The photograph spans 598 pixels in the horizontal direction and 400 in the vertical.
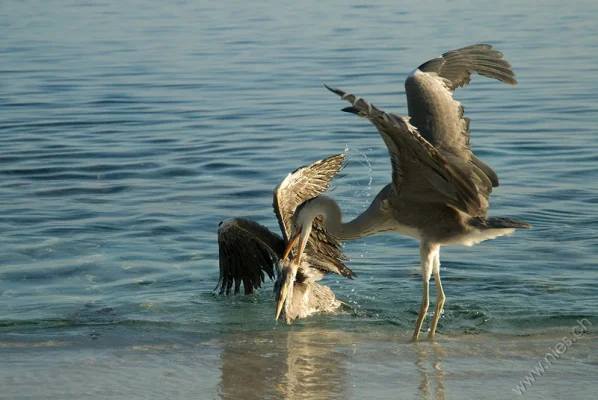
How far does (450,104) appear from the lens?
7117 mm

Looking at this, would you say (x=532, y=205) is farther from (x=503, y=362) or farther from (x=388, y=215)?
(x=503, y=362)

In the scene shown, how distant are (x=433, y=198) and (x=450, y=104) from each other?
0.68 metres

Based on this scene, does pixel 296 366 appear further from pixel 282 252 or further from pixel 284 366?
pixel 282 252

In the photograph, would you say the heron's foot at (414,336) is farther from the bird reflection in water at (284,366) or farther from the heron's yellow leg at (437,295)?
the bird reflection in water at (284,366)

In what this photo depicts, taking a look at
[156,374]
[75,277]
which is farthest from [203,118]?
[156,374]

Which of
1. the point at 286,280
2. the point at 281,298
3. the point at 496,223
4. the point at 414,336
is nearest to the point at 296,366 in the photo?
the point at 414,336

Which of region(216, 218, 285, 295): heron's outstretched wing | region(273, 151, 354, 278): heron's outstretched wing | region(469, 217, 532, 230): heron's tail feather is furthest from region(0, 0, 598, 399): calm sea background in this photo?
region(469, 217, 532, 230): heron's tail feather

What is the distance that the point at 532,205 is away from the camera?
33.1 ft

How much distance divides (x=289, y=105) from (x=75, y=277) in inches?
306

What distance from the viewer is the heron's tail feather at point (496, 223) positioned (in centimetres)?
662

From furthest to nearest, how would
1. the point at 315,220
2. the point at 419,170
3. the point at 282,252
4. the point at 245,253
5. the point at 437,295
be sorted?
the point at 245,253 < the point at 315,220 < the point at 282,252 < the point at 437,295 < the point at 419,170

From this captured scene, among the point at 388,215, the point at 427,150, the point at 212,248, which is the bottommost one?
the point at 212,248

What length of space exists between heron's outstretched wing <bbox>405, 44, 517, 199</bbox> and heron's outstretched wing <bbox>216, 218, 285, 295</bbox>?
1.43 metres

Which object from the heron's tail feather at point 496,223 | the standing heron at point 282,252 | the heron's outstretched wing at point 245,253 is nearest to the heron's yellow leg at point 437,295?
the heron's tail feather at point 496,223
